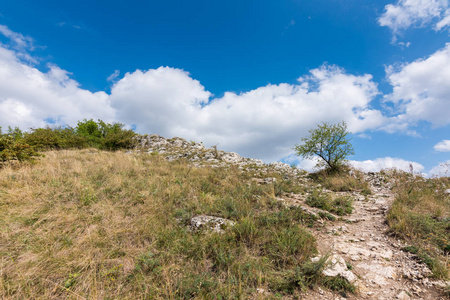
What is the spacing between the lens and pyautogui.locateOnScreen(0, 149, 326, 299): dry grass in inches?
113

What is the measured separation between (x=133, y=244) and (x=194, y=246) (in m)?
1.38

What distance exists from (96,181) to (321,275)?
723 cm

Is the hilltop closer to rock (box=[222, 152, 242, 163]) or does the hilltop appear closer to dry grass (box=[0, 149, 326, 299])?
dry grass (box=[0, 149, 326, 299])

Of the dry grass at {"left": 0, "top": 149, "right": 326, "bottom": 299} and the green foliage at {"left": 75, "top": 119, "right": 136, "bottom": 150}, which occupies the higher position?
the green foliage at {"left": 75, "top": 119, "right": 136, "bottom": 150}

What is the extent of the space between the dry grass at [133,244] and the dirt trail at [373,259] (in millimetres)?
653

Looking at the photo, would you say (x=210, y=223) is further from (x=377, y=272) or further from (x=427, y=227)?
(x=427, y=227)

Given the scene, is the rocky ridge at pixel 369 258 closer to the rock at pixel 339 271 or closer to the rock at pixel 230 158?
the rock at pixel 339 271

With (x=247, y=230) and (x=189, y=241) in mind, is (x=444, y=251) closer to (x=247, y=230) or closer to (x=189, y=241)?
(x=247, y=230)

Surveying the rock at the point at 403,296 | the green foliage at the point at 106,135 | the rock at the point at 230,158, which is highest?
the green foliage at the point at 106,135

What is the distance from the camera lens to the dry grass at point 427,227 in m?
3.56

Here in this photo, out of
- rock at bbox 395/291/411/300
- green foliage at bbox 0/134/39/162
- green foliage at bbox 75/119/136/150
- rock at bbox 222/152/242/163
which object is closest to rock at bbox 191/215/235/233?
rock at bbox 395/291/411/300

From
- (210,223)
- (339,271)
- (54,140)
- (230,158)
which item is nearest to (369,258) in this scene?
(339,271)

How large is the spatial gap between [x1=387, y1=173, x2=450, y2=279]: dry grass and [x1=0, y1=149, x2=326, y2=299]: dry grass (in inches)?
82.5

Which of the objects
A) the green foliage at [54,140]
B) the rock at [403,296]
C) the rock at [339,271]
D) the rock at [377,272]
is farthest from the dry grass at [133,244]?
the green foliage at [54,140]
